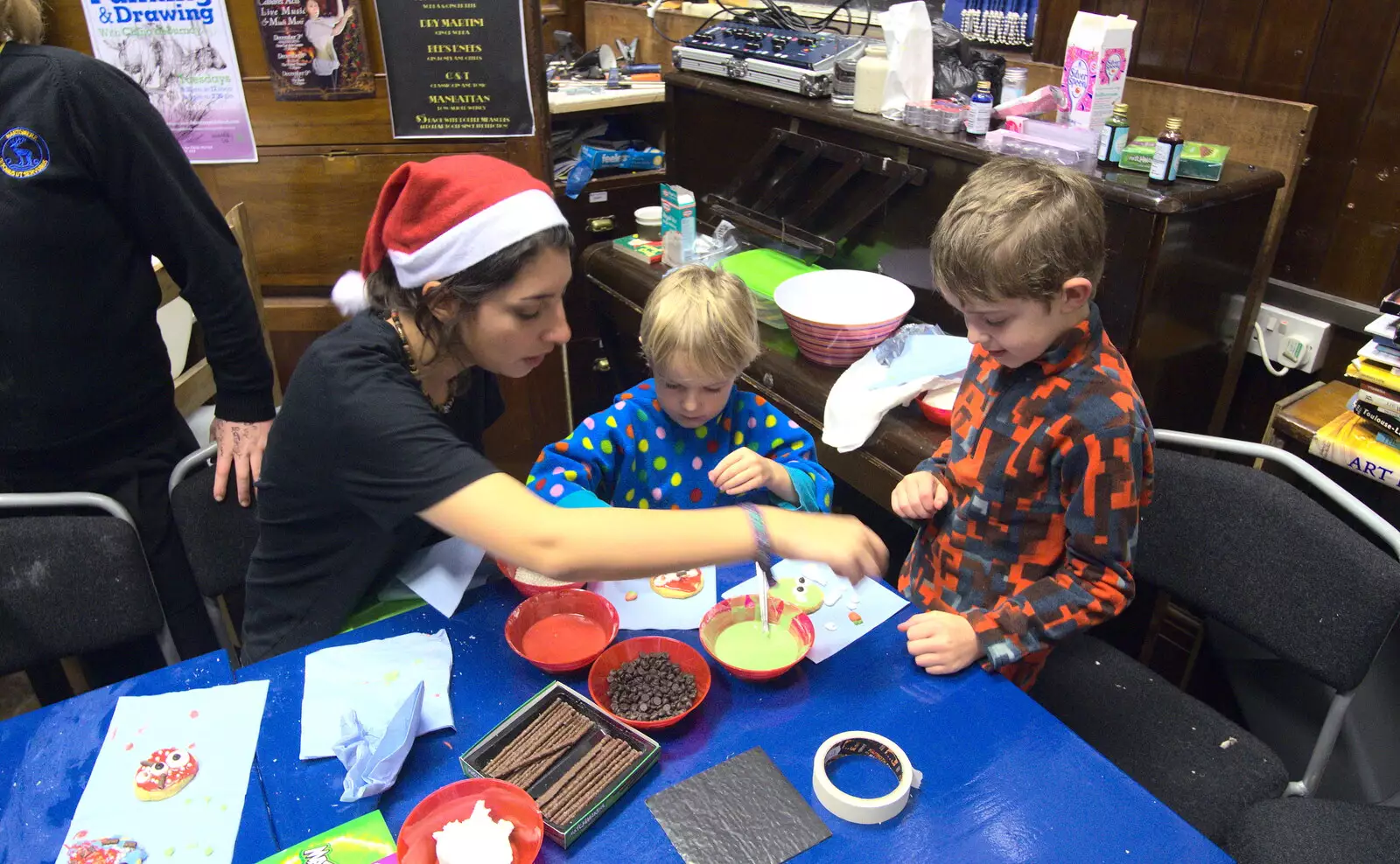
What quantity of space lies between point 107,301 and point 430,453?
3.51 ft

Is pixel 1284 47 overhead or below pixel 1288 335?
overhead

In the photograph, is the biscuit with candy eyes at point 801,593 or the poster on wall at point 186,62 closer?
the biscuit with candy eyes at point 801,593

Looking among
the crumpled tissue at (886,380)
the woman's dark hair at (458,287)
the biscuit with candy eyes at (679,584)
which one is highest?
the woman's dark hair at (458,287)

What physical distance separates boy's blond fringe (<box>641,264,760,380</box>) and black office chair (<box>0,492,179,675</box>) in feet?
3.11

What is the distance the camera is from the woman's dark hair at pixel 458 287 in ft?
4.01

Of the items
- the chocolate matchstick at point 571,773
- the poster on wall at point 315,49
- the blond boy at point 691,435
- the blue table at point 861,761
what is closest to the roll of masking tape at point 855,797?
the blue table at point 861,761

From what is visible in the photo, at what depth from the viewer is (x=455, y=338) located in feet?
4.33

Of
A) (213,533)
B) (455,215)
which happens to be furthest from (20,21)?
(455,215)

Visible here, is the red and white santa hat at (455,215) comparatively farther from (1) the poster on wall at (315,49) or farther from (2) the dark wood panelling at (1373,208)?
(2) the dark wood panelling at (1373,208)

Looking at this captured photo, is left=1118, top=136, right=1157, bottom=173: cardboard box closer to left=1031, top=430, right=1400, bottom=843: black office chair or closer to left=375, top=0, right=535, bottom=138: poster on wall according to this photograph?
left=1031, top=430, right=1400, bottom=843: black office chair

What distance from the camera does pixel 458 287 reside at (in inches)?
48.6

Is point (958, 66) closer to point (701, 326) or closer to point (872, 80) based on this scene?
point (872, 80)

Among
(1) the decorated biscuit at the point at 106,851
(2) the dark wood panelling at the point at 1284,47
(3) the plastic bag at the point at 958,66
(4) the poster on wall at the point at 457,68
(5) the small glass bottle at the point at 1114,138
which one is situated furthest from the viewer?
(4) the poster on wall at the point at 457,68

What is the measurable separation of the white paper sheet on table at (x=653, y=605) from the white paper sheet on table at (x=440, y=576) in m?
0.20
